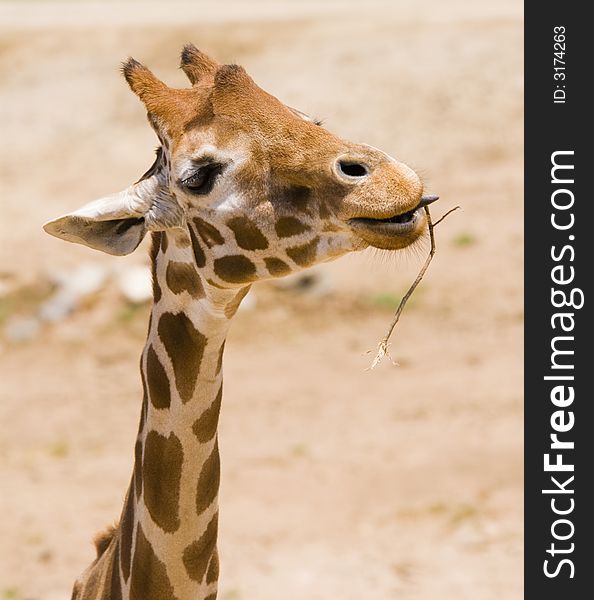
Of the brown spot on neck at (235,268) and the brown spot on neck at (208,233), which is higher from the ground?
the brown spot on neck at (208,233)

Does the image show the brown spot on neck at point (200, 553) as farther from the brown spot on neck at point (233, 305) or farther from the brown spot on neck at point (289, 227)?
the brown spot on neck at point (289, 227)

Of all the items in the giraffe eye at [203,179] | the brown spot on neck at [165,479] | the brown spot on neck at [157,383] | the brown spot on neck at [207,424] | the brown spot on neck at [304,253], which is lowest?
the brown spot on neck at [165,479]

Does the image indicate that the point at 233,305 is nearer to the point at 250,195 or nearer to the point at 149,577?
the point at 250,195

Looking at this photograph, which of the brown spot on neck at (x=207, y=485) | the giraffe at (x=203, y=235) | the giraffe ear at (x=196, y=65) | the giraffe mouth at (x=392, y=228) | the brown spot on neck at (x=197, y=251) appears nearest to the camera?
the giraffe mouth at (x=392, y=228)

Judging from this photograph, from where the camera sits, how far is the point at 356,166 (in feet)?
15.3

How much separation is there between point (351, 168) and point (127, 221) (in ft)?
3.17

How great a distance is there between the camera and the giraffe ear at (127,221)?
16.1 ft

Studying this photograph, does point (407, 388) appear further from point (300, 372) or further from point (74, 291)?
point (74, 291)

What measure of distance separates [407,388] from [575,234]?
236cm

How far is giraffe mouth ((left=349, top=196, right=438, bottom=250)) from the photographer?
4598 millimetres

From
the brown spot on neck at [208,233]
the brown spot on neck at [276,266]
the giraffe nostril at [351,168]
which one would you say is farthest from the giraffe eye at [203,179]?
the giraffe nostril at [351,168]

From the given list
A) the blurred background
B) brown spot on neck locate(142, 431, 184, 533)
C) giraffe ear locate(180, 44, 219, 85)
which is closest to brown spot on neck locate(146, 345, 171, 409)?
brown spot on neck locate(142, 431, 184, 533)

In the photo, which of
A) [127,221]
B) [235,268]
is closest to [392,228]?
[235,268]

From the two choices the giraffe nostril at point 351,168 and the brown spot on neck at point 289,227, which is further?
the brown spot on neck at point 289,227
